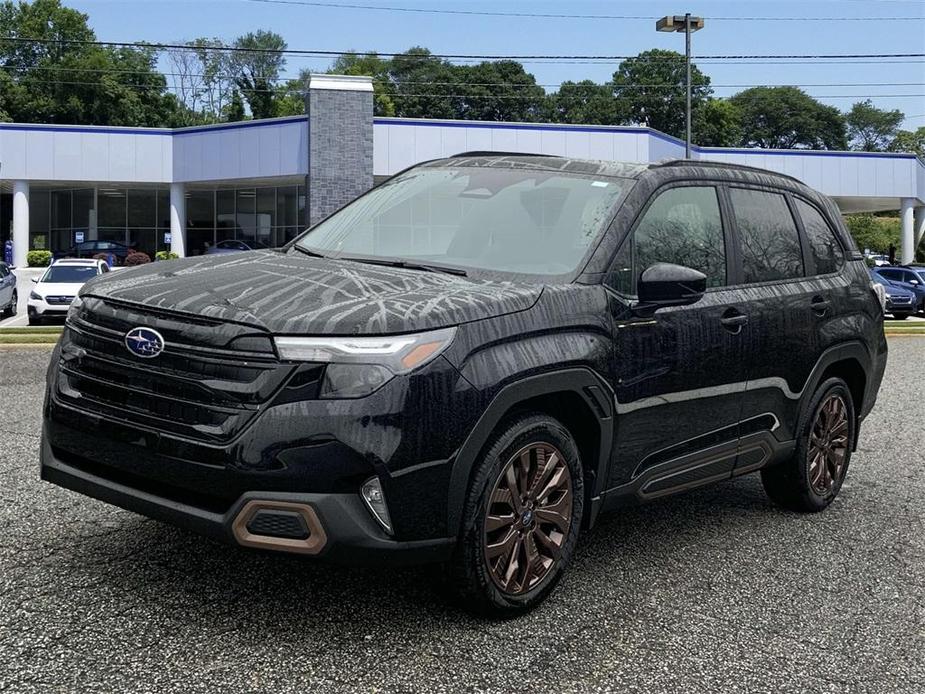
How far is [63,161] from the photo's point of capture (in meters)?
45.7

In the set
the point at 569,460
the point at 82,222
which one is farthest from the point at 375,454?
the point at 82,222

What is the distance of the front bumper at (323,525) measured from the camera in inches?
129

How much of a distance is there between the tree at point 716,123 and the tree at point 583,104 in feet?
28.4

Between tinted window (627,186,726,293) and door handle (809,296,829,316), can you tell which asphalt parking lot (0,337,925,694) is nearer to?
door handle (809,296,829,316)

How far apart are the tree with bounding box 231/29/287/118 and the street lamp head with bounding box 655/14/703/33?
6811cm

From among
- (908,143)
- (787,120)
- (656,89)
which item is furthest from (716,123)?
(908,143)

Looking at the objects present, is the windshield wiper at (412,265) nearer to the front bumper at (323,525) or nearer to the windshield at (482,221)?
the windshield at (482,221)

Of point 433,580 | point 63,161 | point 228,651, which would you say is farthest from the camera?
point 63,161

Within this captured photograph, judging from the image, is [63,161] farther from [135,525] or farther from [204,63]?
[204,63]

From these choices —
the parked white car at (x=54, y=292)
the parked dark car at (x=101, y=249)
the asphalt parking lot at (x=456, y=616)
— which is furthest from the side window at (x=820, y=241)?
the parked dark car at (x=101, y=249)

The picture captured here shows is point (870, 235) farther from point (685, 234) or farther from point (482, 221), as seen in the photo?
point (482, 221)

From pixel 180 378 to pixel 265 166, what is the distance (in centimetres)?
3934

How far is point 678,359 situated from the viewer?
444cm

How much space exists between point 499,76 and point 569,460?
106256mm
